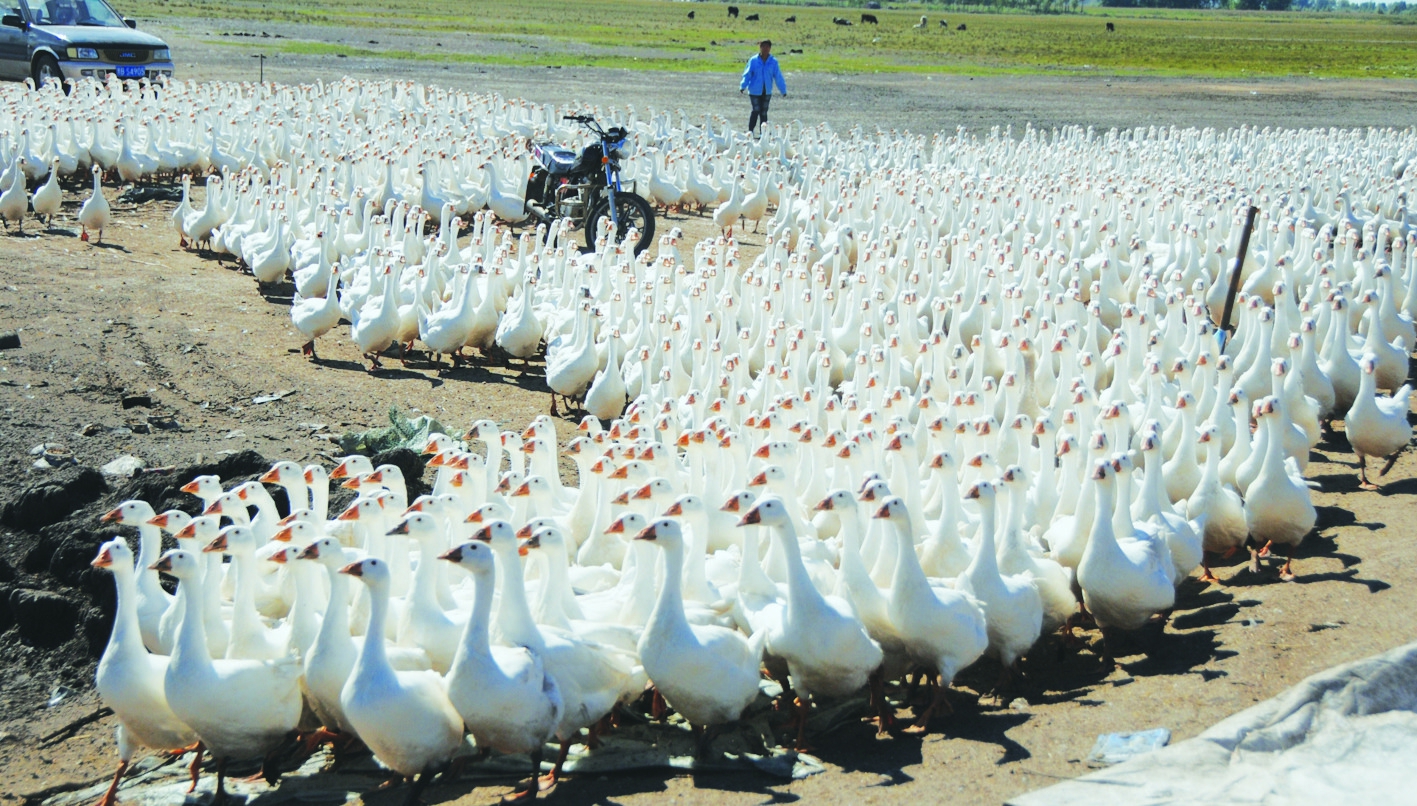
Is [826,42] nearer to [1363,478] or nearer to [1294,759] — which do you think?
[1363,478]

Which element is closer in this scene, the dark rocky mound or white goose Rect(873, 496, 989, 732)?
white goose Rect(873, 496, 989, 732)

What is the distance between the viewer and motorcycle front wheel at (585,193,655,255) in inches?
605

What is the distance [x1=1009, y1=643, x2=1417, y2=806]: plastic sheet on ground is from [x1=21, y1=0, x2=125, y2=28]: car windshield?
85.5 ft

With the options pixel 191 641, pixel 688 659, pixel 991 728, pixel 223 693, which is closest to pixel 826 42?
pixel 991 728

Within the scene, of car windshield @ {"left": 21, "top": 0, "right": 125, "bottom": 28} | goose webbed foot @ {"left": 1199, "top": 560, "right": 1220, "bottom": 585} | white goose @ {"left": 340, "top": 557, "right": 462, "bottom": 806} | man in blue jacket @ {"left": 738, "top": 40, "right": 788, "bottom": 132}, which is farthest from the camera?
car windshield @ {"left": 21, "top": 0, "right": 125, "bottom": 28}

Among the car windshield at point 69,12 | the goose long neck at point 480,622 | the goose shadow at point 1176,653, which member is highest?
the car windshield at point 69,12

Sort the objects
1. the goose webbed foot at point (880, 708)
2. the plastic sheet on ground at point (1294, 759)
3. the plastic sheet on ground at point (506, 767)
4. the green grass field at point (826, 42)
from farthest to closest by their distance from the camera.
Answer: the green grass field at point (826, 42) < the goose webbed foot at point (880, 708) < the plastic sheet on ground at point (506, 767) < the plastic sheet on ground at point (1294, 759)

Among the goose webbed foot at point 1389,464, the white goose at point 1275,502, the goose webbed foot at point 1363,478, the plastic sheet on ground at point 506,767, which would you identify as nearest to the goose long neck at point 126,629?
the plastic sheet on ground at point 506,767

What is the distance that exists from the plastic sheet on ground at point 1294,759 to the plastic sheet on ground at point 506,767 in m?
1.35

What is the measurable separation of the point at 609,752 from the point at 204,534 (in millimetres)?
2294

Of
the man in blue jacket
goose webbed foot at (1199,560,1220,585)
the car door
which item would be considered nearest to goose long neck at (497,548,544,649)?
goose webbed foot at (1199,560,1220,585)

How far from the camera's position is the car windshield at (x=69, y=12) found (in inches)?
997

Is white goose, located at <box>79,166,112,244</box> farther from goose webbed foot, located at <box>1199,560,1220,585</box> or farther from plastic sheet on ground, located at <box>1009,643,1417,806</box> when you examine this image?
plastic sheet on ground, located at <box>1009,643,1417,806</box>

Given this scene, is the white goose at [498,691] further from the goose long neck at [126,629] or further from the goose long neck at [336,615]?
the goose long neck at [126,629]
